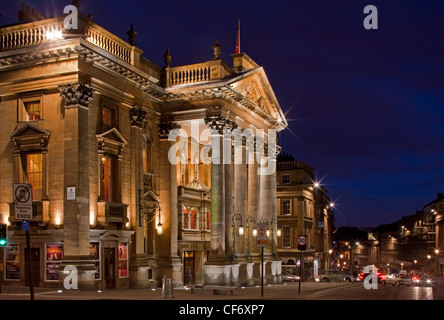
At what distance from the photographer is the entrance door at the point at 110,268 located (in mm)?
33594

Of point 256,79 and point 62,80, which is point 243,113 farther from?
point 62,80

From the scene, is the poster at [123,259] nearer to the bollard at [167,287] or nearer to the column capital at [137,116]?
the bollard at [167,287]

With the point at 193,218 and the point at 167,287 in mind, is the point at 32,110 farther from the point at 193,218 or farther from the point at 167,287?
the point at 193,218

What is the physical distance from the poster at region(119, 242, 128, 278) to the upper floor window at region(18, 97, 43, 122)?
336 inches

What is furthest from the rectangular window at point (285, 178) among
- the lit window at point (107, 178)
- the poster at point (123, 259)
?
the lit window at point (107, 178)

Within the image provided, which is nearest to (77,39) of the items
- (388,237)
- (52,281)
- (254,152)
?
(52,281)

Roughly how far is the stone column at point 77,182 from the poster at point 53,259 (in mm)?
646

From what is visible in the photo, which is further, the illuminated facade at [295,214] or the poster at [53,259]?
the illuminated facade at [295,214]

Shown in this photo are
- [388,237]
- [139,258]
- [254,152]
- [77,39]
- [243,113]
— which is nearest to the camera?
[77,39]

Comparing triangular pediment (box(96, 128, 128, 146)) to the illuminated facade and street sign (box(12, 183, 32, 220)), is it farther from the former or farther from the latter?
the illuminated facade

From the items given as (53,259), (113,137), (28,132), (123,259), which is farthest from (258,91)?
(53,259)

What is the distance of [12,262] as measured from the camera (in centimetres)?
3200
